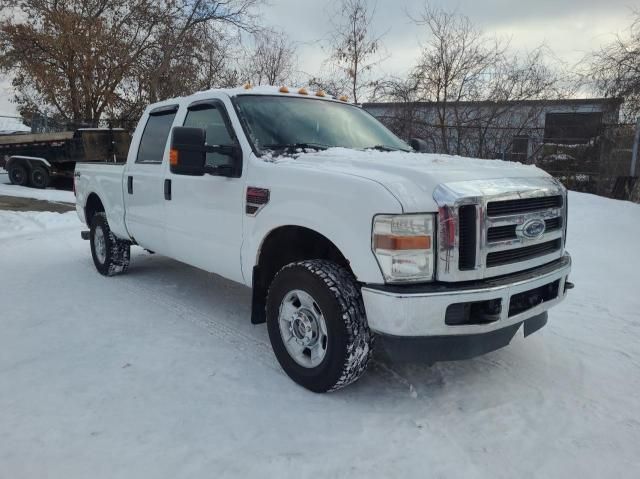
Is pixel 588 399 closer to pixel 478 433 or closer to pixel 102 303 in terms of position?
pixel 478 433

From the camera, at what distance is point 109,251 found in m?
5.89

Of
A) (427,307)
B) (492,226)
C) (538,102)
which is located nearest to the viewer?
(427,307)

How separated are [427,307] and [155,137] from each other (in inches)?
140

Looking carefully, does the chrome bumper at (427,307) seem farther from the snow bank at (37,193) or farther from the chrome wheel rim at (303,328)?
the snow bank at (37,193)

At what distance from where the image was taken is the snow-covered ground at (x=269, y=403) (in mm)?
2518

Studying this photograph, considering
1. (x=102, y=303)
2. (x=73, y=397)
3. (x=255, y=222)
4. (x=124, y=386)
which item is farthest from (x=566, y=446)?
(x=102, y=303)

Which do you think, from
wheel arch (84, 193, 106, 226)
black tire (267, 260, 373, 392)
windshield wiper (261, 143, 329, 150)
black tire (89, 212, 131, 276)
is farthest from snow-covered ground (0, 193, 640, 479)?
wheel arch (84, 193, 106, 226)

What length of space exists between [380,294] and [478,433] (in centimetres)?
96

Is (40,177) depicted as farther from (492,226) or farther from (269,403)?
(492,226)

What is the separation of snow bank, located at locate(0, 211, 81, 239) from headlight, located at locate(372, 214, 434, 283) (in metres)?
8.02

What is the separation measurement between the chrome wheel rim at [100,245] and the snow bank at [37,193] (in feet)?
24.6

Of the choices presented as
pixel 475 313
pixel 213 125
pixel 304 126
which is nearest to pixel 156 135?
pixel 213 125

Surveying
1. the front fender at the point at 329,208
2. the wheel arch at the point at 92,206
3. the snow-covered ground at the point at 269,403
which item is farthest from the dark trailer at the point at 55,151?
the front fender at the point at 329,208

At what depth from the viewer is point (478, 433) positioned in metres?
2.78
